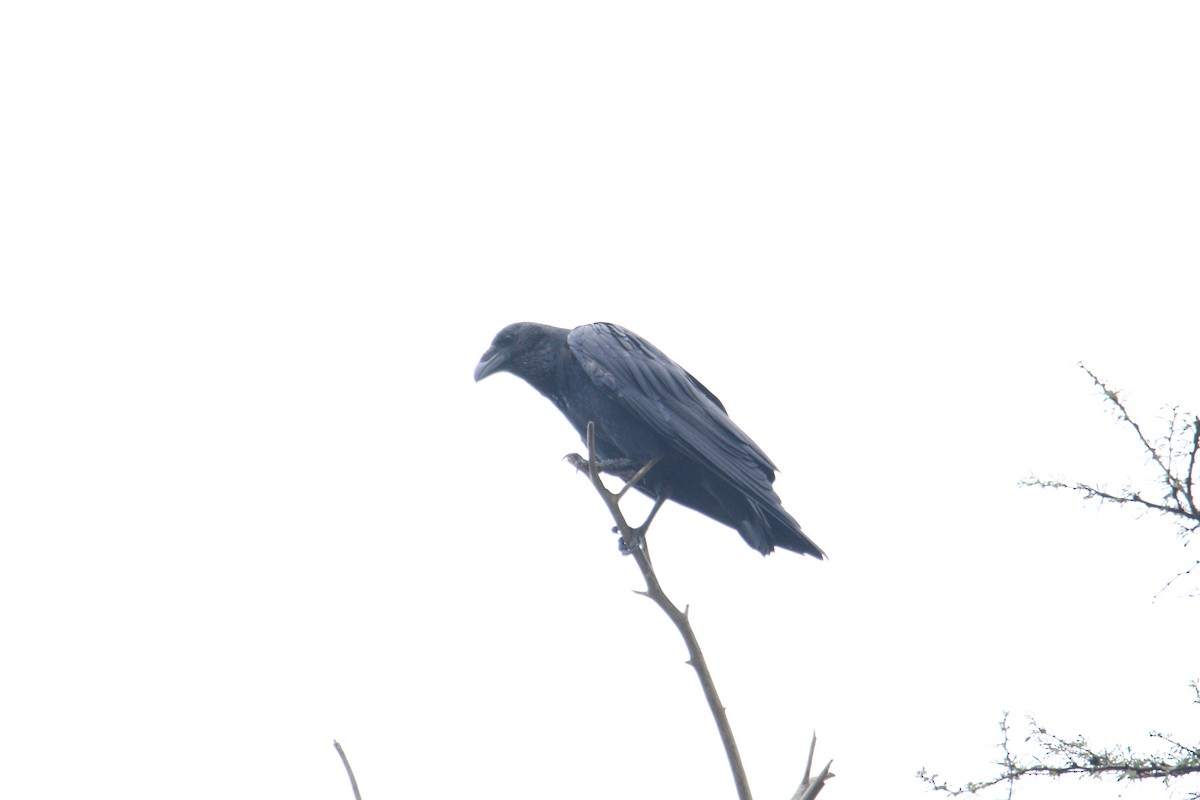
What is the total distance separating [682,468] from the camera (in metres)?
6.37

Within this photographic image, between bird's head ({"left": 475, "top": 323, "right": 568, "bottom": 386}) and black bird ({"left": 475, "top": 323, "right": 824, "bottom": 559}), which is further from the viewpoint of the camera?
bird's head ({"left": 475, "top": 323, "right": 568, "bottom": 386})

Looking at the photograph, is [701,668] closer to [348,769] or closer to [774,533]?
[348,769]

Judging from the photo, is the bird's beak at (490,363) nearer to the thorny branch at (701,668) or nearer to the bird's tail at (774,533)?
the bird's tail at (774,533)

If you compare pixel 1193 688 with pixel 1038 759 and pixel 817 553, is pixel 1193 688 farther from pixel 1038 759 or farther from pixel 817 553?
pixel 817 553

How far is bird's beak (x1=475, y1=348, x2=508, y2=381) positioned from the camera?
7.12 m

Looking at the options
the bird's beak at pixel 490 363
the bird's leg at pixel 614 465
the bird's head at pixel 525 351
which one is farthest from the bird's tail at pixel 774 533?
the bird's beak at pixel 490 363

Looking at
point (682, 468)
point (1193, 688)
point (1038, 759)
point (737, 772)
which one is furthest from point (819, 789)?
point (682, 468)

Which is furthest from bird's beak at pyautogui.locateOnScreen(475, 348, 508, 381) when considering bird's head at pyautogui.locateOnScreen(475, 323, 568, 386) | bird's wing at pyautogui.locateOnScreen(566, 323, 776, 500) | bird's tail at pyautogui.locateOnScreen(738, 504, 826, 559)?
bird's tail at pyautogui.locateOnScreen(738, 504, 826, 559)

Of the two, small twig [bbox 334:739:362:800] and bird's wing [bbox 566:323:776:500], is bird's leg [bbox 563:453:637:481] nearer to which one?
bird's wing [bbox 566:323:776:500]

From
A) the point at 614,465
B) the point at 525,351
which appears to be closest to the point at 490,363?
the point at 525,351

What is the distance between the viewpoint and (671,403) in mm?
6355

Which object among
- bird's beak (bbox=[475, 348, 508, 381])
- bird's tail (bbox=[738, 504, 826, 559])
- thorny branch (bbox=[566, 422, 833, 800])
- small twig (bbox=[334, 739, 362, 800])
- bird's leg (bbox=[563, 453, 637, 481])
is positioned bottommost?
small twig (bbox=[334, 739, 362, 800])

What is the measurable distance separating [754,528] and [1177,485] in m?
3.11

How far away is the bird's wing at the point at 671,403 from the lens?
6.08 meters
